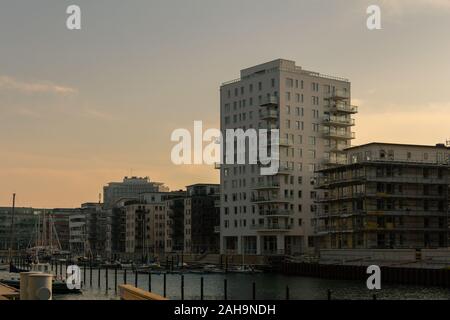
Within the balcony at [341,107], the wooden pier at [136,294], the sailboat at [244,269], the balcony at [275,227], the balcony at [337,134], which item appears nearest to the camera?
the wooden pier at [136,294]

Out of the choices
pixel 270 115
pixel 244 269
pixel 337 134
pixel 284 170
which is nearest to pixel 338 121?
pixel 337 134

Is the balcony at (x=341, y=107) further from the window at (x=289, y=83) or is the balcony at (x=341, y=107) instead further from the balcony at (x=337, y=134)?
the window at (x=289, y=83)

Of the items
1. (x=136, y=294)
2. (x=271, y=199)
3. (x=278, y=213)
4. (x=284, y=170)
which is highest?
(x=284, y=170)

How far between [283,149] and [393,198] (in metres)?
37.7

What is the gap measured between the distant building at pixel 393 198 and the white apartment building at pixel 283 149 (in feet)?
75.2

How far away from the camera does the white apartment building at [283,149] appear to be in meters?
171

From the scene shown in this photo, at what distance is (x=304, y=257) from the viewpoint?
157000 millimetres

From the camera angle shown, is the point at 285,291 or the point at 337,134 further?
the point at 337,134

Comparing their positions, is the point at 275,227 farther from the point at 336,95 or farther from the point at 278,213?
the point at 336,95

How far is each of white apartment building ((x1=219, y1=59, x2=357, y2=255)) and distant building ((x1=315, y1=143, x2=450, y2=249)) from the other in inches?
903

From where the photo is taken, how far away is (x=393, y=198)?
14075cm

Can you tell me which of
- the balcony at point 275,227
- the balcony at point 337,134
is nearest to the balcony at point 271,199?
the balcony at point 275,227

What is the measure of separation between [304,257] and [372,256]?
105 feet
